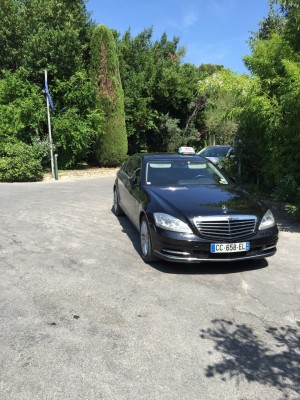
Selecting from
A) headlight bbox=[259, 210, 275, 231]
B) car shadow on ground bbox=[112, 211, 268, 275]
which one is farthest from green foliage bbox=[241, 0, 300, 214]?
car shadow on ground bbox=[112, 211, 268, 275]

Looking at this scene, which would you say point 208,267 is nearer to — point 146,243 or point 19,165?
point 146,243

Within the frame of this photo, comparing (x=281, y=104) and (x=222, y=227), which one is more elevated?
(x=281, y=104)

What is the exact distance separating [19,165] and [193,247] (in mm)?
12206

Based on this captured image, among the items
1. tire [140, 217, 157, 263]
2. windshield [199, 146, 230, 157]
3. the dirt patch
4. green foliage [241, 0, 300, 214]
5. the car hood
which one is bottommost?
the dirt patch

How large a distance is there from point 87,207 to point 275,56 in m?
5.38

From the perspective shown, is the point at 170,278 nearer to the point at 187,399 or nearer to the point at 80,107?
the point at 187,399

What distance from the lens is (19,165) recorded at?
15547 mm

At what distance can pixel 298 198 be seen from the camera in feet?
24.6

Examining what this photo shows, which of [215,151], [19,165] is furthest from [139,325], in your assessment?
[19,165]

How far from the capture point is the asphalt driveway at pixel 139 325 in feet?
9.41

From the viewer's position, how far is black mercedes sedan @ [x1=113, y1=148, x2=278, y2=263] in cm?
493

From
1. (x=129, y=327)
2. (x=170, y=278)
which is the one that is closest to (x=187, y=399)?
(x=129, y=327)

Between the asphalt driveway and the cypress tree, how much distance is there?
561 inches

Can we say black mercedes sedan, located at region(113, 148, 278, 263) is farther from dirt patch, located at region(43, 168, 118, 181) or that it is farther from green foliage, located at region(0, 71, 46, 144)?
green foliage, located at region(0, 71, 46, 144)
